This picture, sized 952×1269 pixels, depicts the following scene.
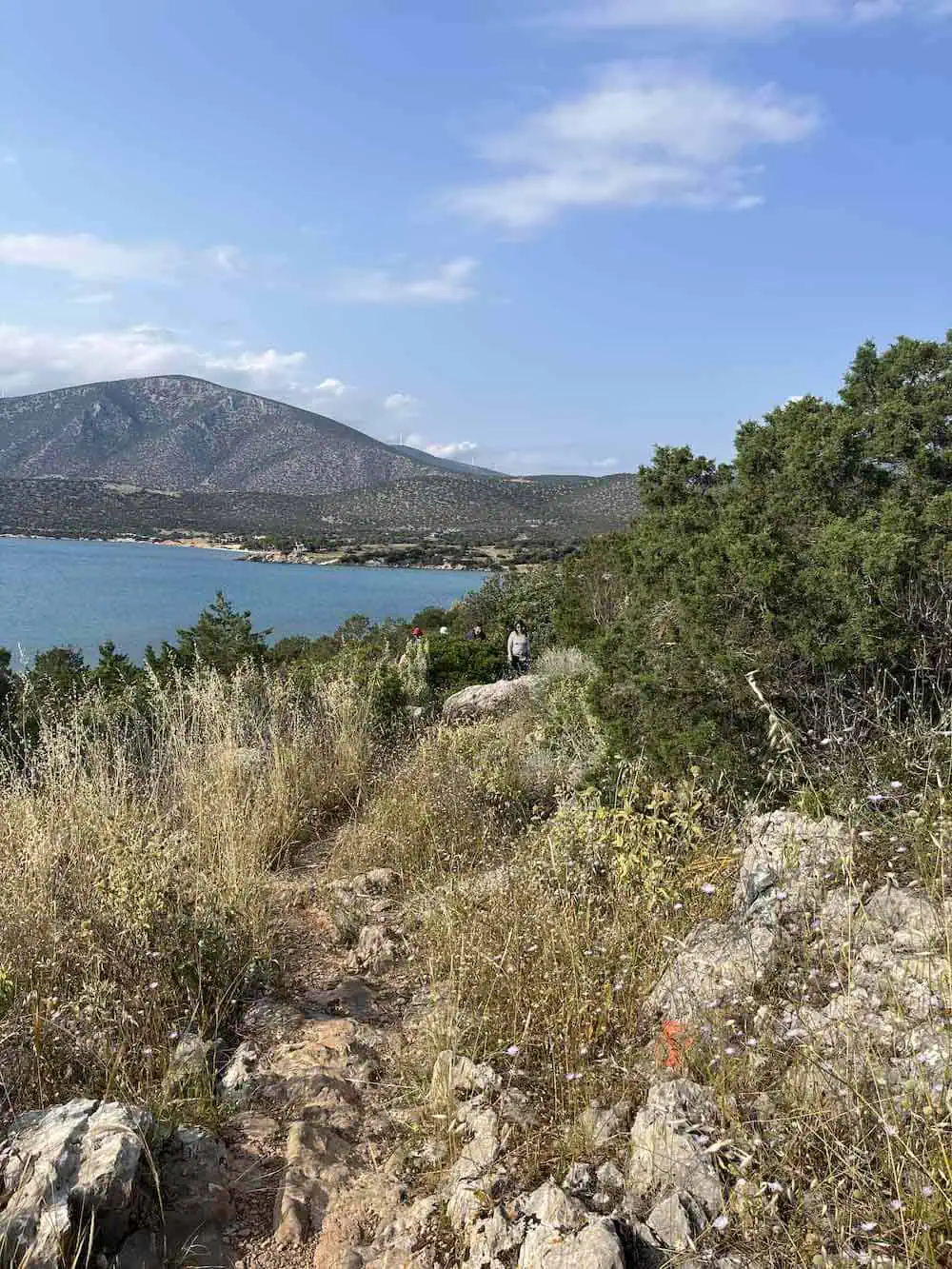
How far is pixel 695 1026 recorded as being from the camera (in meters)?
2.76

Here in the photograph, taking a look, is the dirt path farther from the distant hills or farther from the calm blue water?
the calm blue water

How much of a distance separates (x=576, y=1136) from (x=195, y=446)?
191 meters

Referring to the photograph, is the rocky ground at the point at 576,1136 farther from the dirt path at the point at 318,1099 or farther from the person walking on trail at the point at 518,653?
the person walking on trail at the point at 518,653

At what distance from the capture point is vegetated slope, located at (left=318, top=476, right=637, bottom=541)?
75938mm

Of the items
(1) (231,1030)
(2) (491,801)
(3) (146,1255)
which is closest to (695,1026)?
(3) (146,1255)

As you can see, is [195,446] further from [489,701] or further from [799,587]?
[799,587]

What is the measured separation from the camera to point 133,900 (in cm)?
371

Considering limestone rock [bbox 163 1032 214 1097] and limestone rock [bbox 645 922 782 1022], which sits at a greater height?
limestone rock [bbox 645 922 782 1022]

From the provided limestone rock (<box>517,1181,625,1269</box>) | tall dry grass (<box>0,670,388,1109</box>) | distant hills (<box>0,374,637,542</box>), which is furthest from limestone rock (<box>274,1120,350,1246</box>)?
distant hills (<box>0,374,637,542</box>)

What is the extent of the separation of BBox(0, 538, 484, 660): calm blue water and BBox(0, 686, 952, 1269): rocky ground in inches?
860

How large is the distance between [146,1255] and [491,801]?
385cm

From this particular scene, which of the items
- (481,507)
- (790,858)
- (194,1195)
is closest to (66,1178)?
(194,1195)

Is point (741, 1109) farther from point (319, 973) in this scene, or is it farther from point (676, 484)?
point (676, 484)

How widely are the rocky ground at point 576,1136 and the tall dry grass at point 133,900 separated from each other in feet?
0.98
